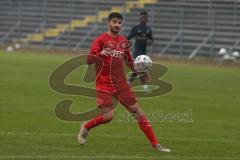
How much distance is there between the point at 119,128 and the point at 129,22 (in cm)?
3201

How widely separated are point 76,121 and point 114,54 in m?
3.97

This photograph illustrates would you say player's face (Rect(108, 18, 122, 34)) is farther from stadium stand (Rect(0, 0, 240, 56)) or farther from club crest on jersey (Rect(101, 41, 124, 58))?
stadium stand (Rect(0, 0, 240, 56))

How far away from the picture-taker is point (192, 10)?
146 feet

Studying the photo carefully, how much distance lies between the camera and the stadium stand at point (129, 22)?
4297cm

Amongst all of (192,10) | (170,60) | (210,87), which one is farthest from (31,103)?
(192,10)

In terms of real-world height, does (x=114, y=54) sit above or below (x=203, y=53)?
above

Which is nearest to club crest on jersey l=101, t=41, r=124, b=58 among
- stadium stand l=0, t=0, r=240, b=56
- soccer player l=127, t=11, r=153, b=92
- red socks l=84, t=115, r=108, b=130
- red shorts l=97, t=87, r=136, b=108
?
red shorts l=97, t=87, r=136, b=108

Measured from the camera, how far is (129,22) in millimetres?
47000

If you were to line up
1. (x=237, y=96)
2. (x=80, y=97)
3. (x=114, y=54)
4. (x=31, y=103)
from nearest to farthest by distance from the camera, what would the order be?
(x=114, y=54)
(x=31, y=103)
(x=80, y=97)
(x=237, y=96)

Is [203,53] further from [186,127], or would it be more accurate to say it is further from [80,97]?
[186,127]

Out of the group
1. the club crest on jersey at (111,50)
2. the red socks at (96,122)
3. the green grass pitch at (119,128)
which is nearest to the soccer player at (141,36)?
the green grass pitch at (119,128)

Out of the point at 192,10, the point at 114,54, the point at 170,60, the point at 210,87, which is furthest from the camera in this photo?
the point at 192,10

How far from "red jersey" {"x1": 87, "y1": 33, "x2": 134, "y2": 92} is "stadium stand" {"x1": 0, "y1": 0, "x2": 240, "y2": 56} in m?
29.4

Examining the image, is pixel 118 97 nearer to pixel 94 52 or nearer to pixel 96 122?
pixel 96 122
